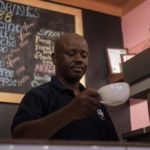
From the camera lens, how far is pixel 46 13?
2613 millimetres

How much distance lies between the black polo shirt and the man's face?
0.05m

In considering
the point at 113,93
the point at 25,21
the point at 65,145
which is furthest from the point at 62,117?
the point at 25,21

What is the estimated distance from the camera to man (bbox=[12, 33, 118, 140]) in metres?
1.05

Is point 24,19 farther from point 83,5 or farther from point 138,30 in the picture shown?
point 138,30

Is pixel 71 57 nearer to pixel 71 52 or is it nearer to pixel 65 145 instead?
pixel 71 52

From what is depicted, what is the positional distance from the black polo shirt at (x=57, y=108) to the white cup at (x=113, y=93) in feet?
0.88

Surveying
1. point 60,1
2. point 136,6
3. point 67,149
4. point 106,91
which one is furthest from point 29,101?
point 136,6

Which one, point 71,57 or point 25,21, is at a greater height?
point 25,21

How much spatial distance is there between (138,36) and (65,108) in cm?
183

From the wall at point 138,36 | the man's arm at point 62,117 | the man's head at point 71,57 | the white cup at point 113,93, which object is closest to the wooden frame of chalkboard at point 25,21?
the wall at point 138,36

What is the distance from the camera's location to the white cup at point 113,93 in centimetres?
101

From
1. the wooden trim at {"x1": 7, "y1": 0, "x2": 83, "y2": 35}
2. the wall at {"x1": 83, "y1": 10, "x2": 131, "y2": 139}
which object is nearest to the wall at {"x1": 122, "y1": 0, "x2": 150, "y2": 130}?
the wall at {"x1": 83, "y1": 10, "x2": 131, "y2": 139}

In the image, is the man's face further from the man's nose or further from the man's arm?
the man's arm

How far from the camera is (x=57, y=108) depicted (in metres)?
1.29
